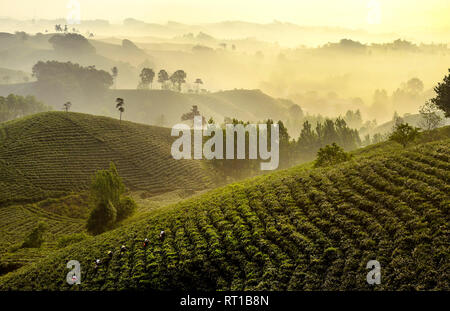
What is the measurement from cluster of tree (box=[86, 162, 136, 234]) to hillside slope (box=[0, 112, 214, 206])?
84.6 feet

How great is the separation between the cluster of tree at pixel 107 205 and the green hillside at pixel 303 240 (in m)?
17.7

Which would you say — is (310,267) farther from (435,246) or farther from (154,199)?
(154,199)

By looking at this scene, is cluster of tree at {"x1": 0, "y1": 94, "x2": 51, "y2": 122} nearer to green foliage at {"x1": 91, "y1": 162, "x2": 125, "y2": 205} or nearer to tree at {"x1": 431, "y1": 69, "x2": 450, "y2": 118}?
green foliage at {"x1": 91, "y1": 162, "x2": 125, "y2": 205}

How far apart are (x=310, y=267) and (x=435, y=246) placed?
24.9 ft

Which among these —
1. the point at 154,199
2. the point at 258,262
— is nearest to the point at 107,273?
the point at 258,262

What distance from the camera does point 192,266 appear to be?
24172 millimetres

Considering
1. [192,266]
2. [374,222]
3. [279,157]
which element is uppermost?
[279,157]

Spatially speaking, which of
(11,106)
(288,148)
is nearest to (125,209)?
(288,148)

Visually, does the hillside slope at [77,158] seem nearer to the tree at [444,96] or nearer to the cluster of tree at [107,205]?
the cluster of tree at [107,205]

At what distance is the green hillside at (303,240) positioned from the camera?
1914 centimetres

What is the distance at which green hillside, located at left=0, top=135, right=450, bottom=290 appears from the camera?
19.1m

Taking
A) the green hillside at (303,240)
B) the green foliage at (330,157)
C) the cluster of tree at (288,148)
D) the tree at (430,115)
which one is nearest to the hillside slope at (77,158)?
the cluster of tree at (288,148)

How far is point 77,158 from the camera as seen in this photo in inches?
3639

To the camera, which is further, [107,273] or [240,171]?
[240,171]
